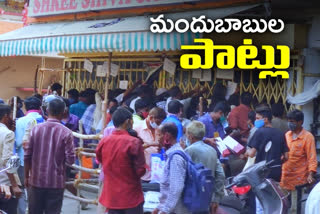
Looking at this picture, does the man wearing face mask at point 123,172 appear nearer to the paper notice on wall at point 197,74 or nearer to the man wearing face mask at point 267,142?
the man wearing face mask at point 267,142

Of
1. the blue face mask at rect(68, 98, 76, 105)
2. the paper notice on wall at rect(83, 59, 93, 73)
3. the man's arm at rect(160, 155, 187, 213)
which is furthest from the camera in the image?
the paper notice on wall at rect(83, 59, 93, 73)

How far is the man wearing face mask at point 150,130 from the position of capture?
22.7ft

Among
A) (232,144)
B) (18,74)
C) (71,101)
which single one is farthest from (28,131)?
(18,74)

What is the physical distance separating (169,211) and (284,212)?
1134mm

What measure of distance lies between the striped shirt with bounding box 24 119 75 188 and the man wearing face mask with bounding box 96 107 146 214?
53 cm

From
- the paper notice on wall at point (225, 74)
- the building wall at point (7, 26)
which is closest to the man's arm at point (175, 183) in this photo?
the paper notice on wall at point (225, 74)

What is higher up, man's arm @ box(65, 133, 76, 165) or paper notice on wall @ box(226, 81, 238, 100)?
paper notice on wall @ box(226, 81, 238, 100)

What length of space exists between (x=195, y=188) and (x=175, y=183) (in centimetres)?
21

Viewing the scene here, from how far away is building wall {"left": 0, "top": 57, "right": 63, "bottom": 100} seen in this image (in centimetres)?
1788

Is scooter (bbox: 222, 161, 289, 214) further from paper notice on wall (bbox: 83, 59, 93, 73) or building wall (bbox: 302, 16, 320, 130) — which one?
paper notice on wall (bbox: 83, 59, 93, 73)

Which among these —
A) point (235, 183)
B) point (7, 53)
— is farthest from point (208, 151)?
point (7, 53)

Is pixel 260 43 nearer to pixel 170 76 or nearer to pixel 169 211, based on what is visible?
pixel 170 76

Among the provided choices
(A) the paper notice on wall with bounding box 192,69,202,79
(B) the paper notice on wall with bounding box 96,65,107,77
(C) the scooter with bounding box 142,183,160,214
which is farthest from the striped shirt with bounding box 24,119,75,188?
(B) the paper notice on wall with bounding box 96,65,107,77

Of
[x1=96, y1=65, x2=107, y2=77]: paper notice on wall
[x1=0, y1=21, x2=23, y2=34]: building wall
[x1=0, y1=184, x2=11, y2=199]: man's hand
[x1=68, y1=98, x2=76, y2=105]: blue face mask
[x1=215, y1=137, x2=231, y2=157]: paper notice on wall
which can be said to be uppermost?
[x1=0, y1=21, x2=23, y2=34]: building wall
